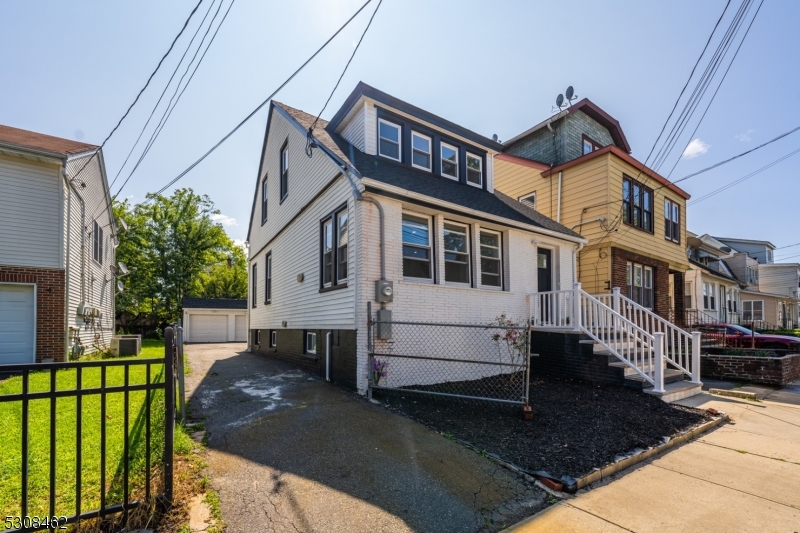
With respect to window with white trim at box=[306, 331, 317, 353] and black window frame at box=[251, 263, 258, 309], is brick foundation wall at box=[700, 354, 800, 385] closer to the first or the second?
window with white trim at box=[306, 331, 317, 353]

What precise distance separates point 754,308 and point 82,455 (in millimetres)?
36988

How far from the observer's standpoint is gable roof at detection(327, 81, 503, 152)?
8.81 m

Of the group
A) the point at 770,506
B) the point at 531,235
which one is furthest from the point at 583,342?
the point at 770,506

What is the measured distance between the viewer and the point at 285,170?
12.1 meters

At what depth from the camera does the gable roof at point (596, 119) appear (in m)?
14.3

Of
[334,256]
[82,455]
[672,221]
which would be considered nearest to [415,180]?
[334,256]

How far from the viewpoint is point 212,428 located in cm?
505

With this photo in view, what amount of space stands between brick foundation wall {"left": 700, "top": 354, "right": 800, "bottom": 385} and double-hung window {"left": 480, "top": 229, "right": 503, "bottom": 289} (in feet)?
20.4

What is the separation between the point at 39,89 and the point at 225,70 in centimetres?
399

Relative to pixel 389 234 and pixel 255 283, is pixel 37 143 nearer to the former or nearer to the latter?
pixel 255 283

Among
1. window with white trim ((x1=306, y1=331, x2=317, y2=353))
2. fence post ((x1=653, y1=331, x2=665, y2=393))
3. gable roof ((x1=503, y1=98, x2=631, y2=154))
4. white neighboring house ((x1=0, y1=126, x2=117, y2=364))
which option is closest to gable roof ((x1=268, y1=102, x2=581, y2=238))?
fence post ((x1=653, y1=331, x2=665, y2=393))

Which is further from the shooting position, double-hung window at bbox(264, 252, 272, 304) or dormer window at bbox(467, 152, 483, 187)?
double-hung window at bbox(264, 252, 272, 304)

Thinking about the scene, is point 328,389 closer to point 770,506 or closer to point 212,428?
point 212,428

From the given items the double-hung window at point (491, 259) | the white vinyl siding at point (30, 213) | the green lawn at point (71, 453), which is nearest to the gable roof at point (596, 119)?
the double-hung window at point (491, 259)
